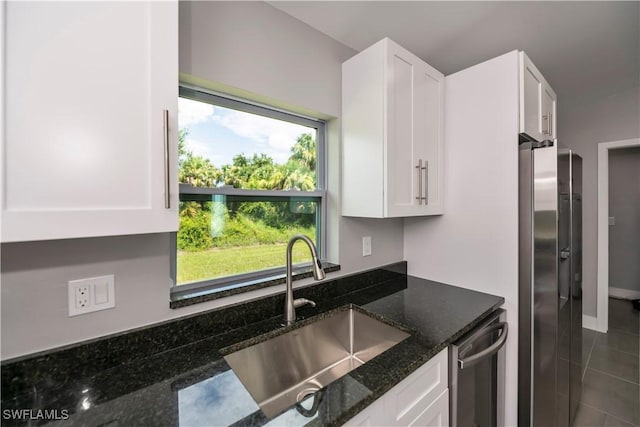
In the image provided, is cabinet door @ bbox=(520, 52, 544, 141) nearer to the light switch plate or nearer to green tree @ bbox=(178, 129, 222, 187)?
green tree @ bbox=(178, 129, 222, 187)

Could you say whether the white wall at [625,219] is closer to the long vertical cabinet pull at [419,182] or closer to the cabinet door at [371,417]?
the long vertical cabinet pull at [419,182]

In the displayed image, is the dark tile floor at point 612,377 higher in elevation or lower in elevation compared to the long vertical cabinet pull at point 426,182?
lower

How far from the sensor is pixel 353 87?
1.54 meters

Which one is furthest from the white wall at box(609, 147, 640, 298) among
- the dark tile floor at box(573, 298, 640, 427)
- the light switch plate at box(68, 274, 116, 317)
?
the light switch plate at box(68, 274, 116, 317)

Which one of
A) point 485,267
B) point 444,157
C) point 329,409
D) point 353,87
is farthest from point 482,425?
point 353,87

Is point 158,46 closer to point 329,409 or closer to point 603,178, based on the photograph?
point 329,409

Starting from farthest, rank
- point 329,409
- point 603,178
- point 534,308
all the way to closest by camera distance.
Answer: point 603,178 < point 534,308 < point 329,409

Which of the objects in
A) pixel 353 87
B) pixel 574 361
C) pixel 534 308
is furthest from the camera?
pixel 574 361

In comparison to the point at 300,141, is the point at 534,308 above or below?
below

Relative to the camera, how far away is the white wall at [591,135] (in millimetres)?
2809

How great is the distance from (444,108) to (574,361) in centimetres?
170

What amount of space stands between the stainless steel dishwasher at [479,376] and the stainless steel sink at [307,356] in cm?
24

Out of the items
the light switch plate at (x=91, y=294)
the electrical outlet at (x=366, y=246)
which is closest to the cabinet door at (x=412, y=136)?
the electrical outlet at (x=366, y=246)

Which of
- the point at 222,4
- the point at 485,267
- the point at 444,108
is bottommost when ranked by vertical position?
the point at 485,267
